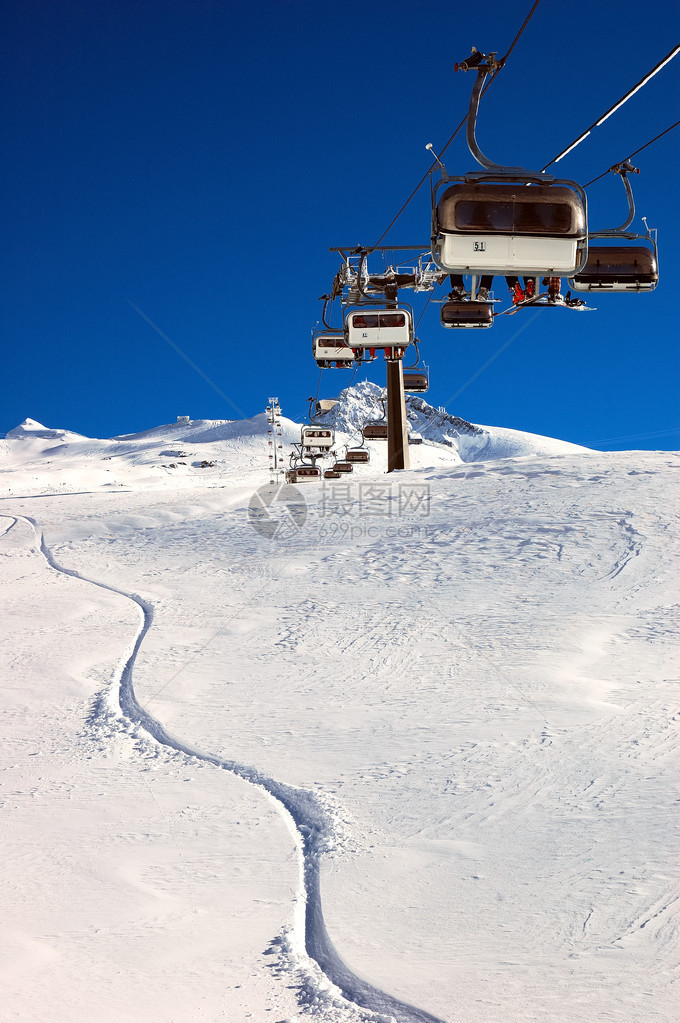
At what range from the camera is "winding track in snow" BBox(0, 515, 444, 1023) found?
10.8ft

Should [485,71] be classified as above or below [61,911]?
above

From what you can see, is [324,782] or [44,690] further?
[44,690]

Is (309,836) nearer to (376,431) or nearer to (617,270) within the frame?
(617,270)

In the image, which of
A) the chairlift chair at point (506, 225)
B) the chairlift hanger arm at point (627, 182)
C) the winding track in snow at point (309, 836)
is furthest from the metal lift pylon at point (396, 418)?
the winding track in snow at point (309, 836)

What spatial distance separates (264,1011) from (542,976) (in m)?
1.20

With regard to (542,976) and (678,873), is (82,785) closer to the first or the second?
(542,976)

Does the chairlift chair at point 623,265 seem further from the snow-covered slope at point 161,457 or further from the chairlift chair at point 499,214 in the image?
the snow-covered slope at point 161,457

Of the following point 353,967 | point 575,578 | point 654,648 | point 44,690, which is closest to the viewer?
point 353,967

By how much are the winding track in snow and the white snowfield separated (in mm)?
18

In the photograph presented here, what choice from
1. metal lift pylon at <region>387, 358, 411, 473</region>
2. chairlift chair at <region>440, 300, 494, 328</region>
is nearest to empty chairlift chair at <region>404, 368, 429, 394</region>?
metal lift pylon at <region>387, 358, 411, 473</region>

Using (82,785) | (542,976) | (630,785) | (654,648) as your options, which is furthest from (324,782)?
(654,648)

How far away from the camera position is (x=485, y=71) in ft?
23.8

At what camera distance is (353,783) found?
5648 millimetres

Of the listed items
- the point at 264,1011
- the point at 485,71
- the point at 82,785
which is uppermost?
the point at 485,71
